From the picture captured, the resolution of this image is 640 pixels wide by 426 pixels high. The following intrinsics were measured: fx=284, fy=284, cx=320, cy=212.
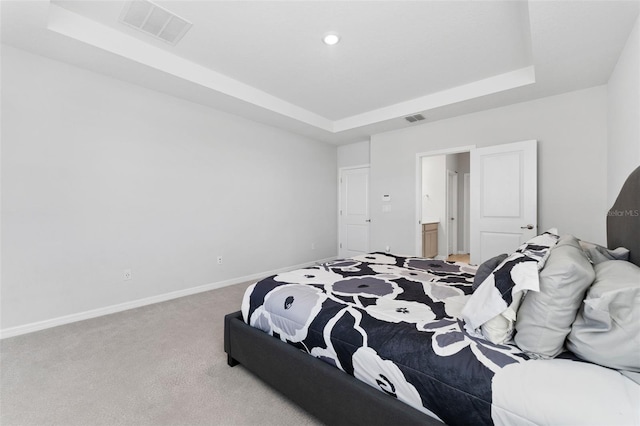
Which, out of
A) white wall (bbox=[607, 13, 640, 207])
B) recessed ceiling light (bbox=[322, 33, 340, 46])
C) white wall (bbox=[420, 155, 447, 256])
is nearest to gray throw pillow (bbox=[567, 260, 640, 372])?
white wall (bbox=[607, 13, 640, 207])

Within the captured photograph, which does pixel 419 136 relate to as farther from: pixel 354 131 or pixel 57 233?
pixel 57 233

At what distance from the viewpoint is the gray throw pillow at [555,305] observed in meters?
1.03

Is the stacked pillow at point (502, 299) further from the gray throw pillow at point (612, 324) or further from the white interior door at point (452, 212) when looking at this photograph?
the white interior door at point (452, 212)

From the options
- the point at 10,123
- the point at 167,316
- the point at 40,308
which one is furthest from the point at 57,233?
the point at 167,316

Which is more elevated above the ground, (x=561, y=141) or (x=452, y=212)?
(x=561, y=141)

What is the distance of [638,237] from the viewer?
1371 millimetres

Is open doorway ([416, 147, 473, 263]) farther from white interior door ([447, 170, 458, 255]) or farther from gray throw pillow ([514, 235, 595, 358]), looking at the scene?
gray throw pillow ([514, 235, 595, 358])

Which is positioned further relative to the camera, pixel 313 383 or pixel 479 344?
pixel 313 383

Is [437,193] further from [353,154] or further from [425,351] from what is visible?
[425,351]

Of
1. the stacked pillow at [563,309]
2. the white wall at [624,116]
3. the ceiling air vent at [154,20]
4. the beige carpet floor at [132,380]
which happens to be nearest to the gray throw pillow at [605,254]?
the stacked pillow at [563,309]

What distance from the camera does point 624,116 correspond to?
8.02 feet

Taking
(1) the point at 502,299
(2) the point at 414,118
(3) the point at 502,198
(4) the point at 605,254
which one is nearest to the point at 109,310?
(1) the point at 502,299

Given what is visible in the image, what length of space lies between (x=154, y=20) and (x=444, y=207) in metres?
5.81

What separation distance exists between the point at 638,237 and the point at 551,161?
2614 millimetres
